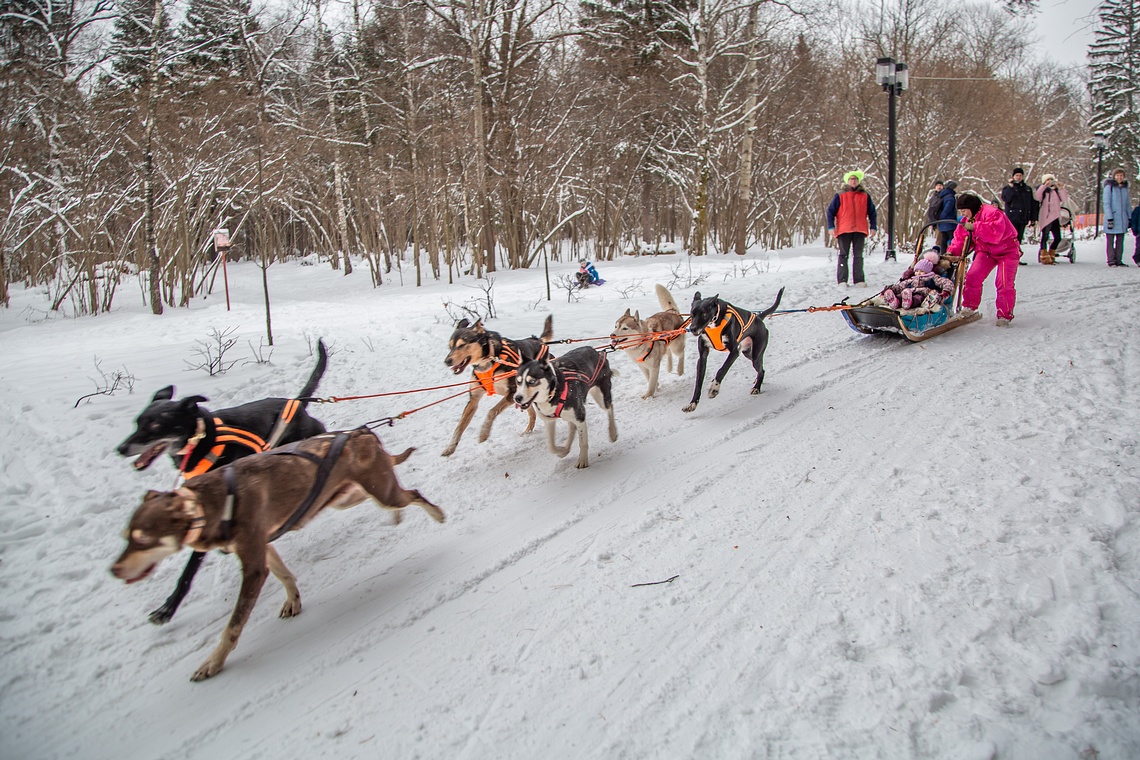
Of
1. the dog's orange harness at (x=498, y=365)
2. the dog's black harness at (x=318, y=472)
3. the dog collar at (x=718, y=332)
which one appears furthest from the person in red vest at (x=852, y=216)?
the dog's black harness at (x=318, y=472)

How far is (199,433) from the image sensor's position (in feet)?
11.7

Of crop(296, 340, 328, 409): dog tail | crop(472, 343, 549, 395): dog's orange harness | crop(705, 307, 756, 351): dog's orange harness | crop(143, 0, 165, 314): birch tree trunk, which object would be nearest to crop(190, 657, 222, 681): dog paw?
crop(296, 340, 328, 409): dog tail

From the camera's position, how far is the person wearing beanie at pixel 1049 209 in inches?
526

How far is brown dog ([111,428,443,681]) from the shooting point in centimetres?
263

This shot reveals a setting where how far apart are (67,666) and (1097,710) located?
4560 millimetres

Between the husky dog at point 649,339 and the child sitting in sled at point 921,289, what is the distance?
9.60 ft

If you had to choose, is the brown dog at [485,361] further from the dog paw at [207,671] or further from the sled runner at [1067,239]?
the sled runner at [1067,239]

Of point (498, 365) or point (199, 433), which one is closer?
point (199, 433)

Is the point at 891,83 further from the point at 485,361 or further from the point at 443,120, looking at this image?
the point at 485,361

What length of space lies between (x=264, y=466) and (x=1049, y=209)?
16.5m

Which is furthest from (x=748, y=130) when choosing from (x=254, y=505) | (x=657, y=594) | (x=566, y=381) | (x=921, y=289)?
(x=254, y=505)

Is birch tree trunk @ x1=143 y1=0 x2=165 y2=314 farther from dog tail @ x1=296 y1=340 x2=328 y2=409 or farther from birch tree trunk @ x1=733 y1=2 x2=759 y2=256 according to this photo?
birch tree trunk @ x1=733 y1=2 x2=759 y2=256

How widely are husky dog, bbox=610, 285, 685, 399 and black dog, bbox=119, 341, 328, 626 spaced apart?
3.35m

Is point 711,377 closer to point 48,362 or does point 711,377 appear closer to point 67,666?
point 67,666
